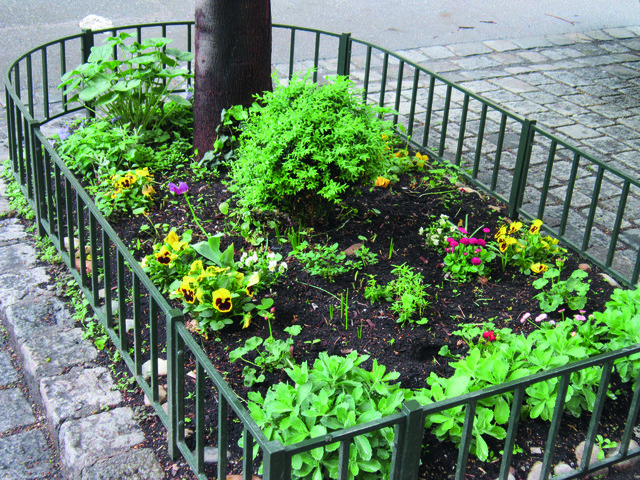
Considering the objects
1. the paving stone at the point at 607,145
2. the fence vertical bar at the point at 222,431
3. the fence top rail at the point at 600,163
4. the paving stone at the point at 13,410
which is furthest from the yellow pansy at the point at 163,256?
the paving stone at the point at 607,145

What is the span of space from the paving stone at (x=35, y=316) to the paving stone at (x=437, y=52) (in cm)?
594

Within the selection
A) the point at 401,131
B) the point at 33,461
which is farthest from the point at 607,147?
the point at 33,461

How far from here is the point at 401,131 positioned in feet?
19.9

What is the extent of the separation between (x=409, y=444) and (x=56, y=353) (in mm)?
2221

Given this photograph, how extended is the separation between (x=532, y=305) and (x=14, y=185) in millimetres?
3842

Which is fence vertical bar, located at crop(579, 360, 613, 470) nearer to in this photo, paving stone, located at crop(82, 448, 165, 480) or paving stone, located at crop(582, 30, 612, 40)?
paving stone, located at crop(82, 448, 165, 480)

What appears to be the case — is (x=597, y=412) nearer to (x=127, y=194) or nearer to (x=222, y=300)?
(x=222, y=300)

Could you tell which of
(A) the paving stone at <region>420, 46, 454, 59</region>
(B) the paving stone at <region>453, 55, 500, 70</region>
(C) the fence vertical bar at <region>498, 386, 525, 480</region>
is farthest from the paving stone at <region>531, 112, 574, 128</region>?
(C) the fence vertical bar at <region>498, 386, 525, 480</region>

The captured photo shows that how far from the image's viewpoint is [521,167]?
5.07 metres

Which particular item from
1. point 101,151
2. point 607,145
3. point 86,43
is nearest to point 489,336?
point 101,151

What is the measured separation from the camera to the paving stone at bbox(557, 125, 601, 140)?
22.4 ft

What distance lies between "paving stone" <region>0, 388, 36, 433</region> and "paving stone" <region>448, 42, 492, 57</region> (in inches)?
268

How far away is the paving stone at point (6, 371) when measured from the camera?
386cm

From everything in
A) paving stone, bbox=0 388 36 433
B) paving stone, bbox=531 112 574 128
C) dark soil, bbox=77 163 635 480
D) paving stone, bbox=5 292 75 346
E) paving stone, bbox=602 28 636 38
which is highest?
paving stone, bbox=602 28 636 38
